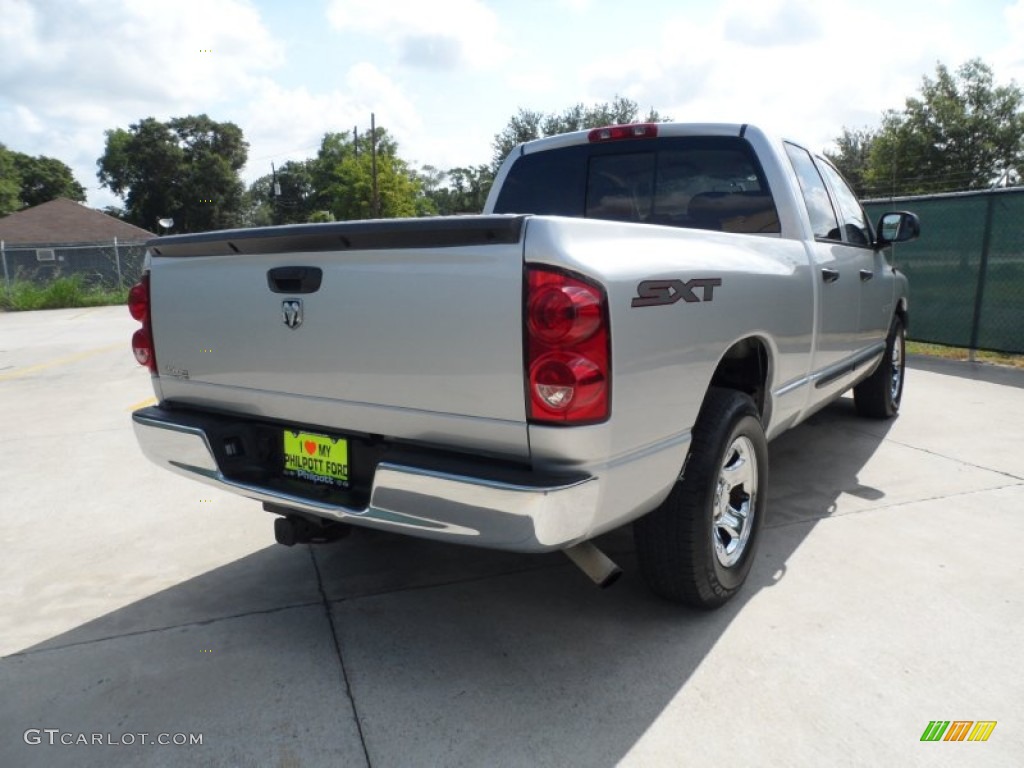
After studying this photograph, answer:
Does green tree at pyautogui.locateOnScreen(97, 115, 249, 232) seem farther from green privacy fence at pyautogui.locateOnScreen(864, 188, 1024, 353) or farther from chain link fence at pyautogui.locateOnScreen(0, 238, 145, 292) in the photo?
green privacy fence at pyautogui.locateOnScreen(864, 188, 1024, 353)

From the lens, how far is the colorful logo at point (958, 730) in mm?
2172

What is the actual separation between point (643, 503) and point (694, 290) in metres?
0.73

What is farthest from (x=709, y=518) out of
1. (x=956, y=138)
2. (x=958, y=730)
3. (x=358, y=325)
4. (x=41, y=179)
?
(x=41, y=179)

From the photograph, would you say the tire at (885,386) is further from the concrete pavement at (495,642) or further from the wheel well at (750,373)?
the wheel well at (750,373)

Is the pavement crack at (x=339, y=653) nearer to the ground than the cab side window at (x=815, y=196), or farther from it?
nearer to the ground

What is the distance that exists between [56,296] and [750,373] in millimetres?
22598

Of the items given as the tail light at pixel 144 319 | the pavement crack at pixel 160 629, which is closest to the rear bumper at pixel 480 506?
the pavement crack at pixel 160 629

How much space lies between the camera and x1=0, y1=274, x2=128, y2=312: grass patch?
2039 cm

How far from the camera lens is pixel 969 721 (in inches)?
88.3

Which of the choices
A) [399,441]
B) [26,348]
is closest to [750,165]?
[399,441]

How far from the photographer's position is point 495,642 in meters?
2.72

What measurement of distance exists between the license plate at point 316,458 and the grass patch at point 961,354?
847cm

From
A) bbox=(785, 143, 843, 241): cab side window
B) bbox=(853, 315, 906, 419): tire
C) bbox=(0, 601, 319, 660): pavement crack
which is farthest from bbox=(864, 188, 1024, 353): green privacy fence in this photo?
bbox=(0, 601, 319, 660): pavement crack

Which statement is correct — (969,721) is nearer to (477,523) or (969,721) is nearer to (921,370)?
(477,523)
